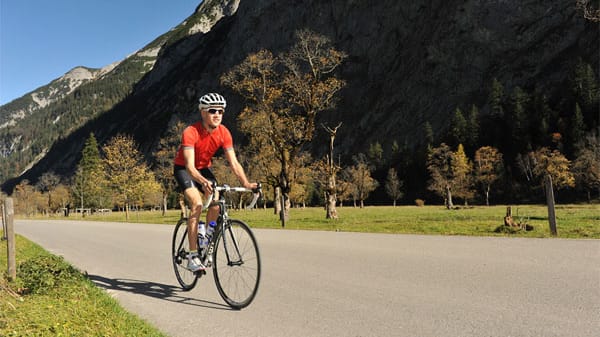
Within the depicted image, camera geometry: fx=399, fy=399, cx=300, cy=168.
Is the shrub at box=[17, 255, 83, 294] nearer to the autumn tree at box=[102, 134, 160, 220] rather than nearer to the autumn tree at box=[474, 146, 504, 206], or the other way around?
the autumn tree at box=[102, 134, 160, 220]

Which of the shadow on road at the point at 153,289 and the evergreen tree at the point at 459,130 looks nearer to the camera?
the shadow on road at the point at 153,289

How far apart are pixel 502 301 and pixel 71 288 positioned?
5.50 m

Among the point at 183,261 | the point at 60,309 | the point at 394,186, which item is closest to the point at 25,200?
the point at 394,186

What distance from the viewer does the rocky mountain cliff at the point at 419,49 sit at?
98.4 m

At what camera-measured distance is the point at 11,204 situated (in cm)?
763

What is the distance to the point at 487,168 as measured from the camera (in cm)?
7588

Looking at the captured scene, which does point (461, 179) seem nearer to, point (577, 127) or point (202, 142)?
point (577, 127)

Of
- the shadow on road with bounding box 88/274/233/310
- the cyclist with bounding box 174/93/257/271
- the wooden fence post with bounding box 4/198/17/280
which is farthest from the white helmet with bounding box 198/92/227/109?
the wooden fence post with bounding box 4/198/17/280

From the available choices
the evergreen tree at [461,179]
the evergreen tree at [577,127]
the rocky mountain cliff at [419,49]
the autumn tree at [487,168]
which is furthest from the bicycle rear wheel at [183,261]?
the rocky mountain cliff at [419,49]

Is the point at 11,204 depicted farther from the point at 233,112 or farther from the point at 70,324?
the point at 233,112

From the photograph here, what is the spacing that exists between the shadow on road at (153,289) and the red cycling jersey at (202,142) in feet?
6.04

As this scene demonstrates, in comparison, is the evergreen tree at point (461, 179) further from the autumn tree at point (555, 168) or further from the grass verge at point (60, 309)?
the grass verge at point (60, 309)

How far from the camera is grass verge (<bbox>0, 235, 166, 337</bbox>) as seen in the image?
3.83 meters

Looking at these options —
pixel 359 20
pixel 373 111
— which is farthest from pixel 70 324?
pixel 359 20
